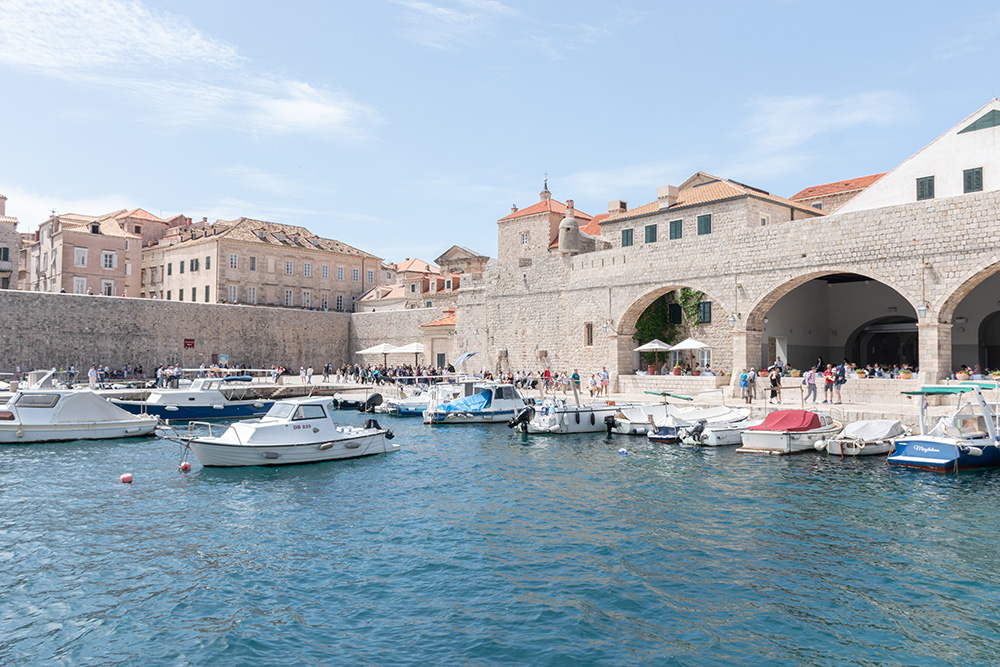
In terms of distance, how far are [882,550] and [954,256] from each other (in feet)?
44.1

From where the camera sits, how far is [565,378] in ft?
95.3

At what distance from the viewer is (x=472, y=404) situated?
23.8 m

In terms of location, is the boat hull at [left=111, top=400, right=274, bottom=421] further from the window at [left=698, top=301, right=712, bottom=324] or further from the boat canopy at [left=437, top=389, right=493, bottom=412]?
the window at [left=698, top=301, right=712, bottom=324]

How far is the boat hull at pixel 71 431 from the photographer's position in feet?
61.2

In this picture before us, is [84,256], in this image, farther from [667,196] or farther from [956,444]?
[956,444]

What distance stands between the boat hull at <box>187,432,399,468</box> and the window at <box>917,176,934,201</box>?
18.9 m

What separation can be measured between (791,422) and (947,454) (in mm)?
3480

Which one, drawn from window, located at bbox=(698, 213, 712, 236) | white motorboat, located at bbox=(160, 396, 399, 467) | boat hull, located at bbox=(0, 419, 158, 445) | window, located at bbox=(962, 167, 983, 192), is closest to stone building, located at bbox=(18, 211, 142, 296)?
Result: boat hull, located at bbox=(0, 419, 158, 445)

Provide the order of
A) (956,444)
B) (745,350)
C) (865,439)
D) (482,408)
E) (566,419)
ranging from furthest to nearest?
(745,350), (482,408), (566,419), (865,439), (956,444)

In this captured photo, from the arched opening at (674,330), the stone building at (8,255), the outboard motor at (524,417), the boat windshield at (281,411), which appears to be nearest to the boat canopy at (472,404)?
the outboard motor at (524,417)

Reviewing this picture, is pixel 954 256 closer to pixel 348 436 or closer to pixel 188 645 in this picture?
pixel 348 436

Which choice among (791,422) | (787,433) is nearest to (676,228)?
(791,422)

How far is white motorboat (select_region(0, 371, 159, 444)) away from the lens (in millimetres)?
18797

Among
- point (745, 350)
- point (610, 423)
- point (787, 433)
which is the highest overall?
point (745, 350)
